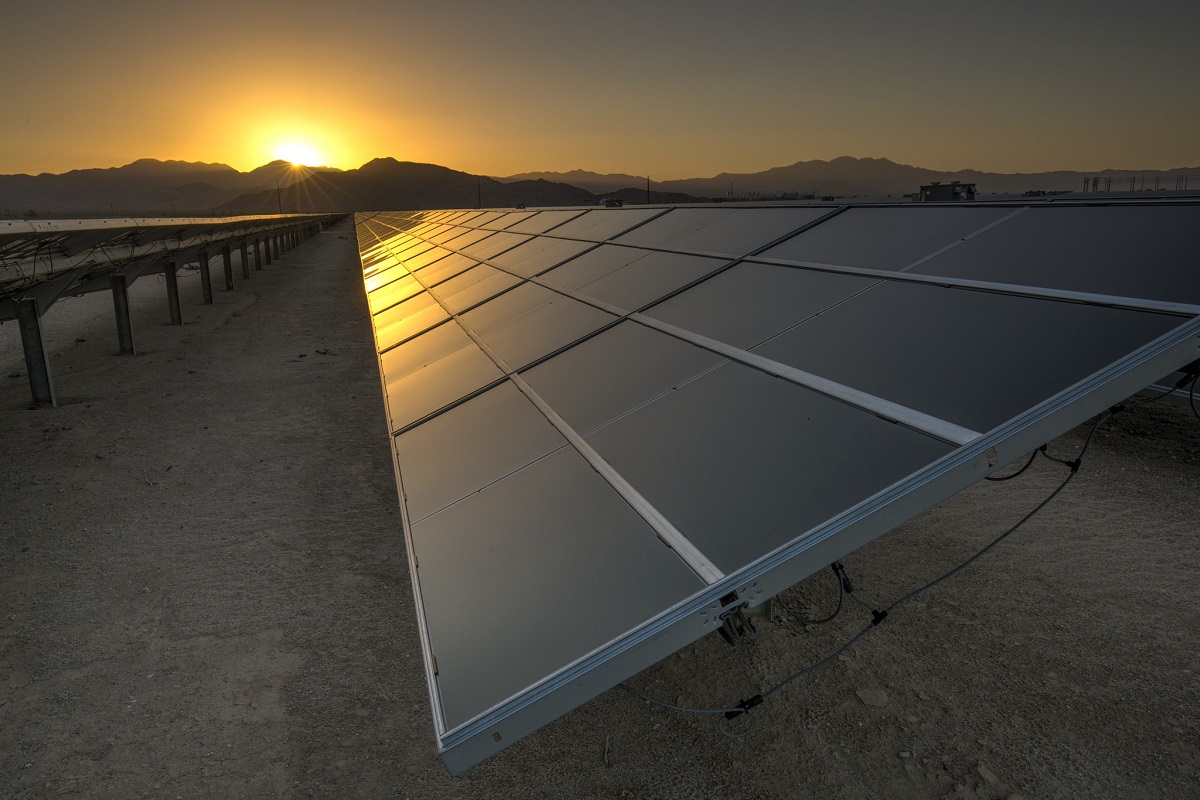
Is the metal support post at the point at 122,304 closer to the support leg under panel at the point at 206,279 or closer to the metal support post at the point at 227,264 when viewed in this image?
the support leg under panel at the point at 206,279

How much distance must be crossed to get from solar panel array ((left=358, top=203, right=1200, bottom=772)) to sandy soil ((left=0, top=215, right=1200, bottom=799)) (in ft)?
7.12

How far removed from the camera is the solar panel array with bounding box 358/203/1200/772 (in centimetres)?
303

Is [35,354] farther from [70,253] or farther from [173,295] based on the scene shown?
[173,295]

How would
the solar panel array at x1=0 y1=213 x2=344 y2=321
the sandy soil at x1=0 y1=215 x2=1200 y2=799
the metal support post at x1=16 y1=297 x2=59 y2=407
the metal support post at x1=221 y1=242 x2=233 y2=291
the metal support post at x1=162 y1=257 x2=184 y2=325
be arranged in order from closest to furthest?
the sandy soil at x1=0 y1=215 x2=1200 y2=799, the solar panel array at x1=0 y1=213 x2=344 y2=321, the metal support post at x1=16 y1=297 x2=59 y2=407, the metal support post at x1=162 y1=257 x2=184 y2=325, the metal support post at x1=221 y1=242 x2=233 y2=291

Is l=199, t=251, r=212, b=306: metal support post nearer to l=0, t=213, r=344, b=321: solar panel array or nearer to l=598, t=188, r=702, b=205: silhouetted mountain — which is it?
l=0, t=213, r=344, b=321: solar panel array

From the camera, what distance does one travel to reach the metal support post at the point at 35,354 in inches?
582

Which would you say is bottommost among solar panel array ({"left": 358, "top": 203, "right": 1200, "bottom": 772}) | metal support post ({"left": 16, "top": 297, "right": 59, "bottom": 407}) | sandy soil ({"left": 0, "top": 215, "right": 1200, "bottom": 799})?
sandy soil ({"left": 0, "top": 215, "right": 1200, "bottom": 799})

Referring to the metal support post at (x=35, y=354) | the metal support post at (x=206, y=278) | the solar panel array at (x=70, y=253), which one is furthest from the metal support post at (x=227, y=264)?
the metal support post at (x=35, y=354)

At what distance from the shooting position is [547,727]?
6.11 metres

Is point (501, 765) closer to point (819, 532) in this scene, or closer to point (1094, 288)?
point (819, 532)

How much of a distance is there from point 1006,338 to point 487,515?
2.98m

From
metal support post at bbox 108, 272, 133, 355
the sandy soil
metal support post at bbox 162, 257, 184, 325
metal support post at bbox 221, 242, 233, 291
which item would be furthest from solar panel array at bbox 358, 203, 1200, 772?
metal support post at bbox 221, 242, 233, 291

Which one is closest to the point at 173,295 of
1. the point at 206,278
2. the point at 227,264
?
the point at 206,278

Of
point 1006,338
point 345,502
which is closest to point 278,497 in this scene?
point 345,502
